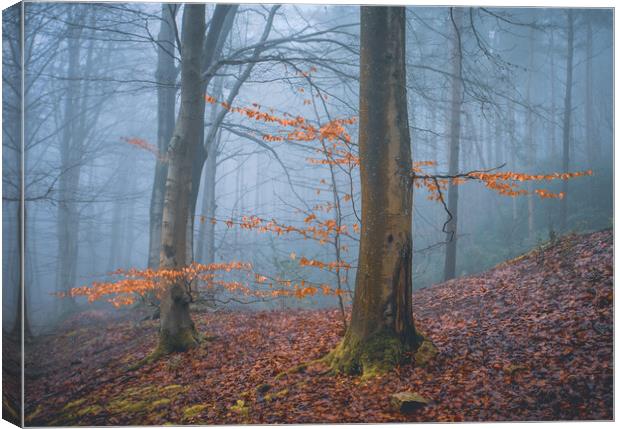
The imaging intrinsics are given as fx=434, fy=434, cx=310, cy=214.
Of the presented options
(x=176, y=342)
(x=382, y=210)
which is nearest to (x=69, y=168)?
(x=176, y=342)

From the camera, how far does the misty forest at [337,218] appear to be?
4316 millimetres

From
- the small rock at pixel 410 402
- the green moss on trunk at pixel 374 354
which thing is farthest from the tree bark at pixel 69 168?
the small rock at pixel 410 402

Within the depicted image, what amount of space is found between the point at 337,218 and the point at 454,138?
287 cm

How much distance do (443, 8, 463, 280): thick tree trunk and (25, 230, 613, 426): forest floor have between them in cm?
124

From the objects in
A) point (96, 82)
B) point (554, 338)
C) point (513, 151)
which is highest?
point (96, 82)

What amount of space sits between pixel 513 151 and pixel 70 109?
21.7 feet

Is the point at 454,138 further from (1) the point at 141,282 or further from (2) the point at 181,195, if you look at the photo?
(1) the point at 141,282

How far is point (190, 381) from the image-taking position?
4816 millimetres

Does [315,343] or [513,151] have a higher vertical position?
[513,151]

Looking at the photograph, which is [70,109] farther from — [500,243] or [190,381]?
[500,243]

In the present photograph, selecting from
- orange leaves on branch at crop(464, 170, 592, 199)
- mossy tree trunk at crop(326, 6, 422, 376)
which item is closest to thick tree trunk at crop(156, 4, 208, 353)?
mossy tree trunk at crop(326, 6, 422, 376)

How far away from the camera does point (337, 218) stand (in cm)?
561

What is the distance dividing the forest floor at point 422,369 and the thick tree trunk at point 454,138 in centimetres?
124

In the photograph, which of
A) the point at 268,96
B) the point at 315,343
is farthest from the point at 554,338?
the point at 268,96
